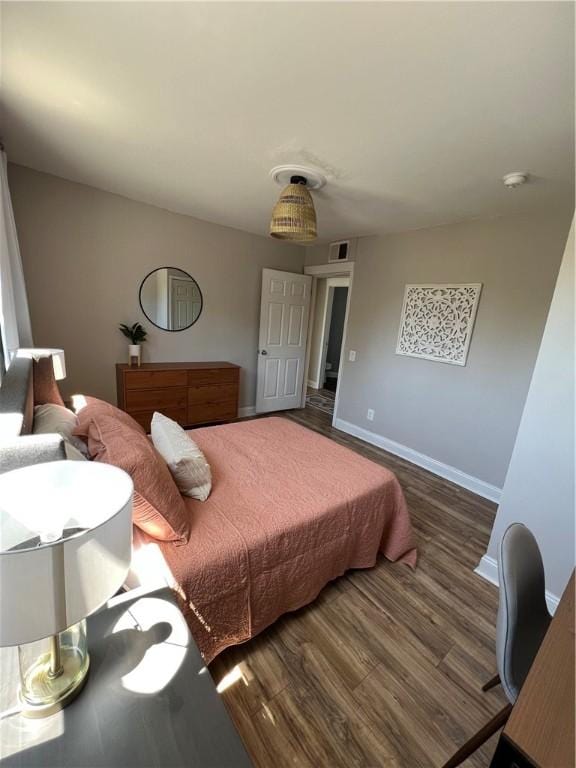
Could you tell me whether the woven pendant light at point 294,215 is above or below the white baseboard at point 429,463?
above

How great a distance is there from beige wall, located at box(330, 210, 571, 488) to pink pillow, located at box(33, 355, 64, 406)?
3152 millimetres

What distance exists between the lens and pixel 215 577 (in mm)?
1183

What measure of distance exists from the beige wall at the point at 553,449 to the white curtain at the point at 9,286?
3147mm

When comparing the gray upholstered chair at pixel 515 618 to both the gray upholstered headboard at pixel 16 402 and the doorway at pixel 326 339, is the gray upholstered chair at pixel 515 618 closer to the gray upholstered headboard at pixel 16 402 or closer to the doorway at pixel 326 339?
the gray upholstered headboard at pixel 16 402

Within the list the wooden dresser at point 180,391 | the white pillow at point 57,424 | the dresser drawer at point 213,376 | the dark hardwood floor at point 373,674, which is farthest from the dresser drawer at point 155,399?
the dark hardwood floor at point 373,674

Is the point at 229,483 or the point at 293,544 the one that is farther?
the point at 229,483

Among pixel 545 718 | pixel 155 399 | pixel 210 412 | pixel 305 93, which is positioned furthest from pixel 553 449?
pixel 155 399

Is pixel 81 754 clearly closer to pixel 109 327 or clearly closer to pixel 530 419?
pixel 530 419

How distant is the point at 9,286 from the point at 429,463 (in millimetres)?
3829

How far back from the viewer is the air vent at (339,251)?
3982 mm

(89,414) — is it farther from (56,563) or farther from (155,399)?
(155,399)

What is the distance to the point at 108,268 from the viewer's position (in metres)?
3.08

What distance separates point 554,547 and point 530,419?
70cm

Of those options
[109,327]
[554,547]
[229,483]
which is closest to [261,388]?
[109,327]
